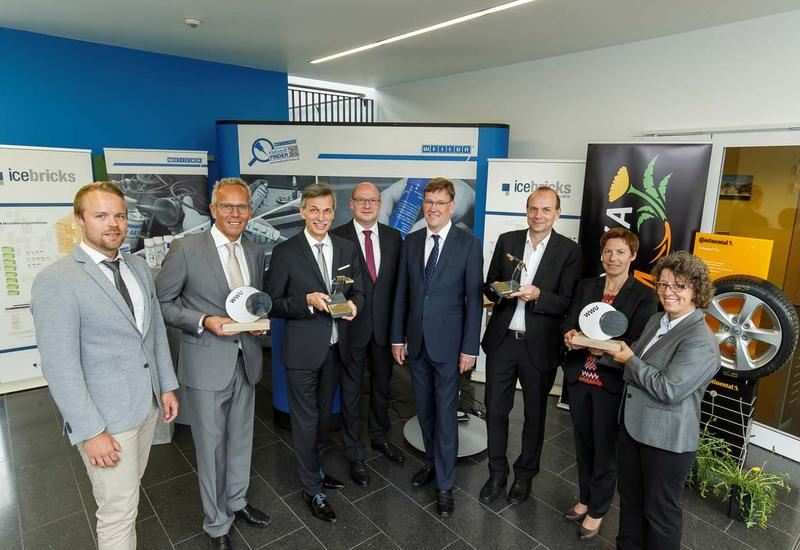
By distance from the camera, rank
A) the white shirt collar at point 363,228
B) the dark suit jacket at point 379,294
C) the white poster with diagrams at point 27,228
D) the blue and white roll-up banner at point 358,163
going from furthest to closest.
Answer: the blue and white roll-up banner at point 358,163 → the white poster with diagrams at point 27,228 → the white shirt collar at point 363,228 → the dark suit jacket at point 379,294

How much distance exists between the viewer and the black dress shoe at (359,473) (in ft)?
9.94

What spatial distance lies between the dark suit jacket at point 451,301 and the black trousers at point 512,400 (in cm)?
20

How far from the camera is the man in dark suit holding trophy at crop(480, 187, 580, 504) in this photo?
8.31 ft

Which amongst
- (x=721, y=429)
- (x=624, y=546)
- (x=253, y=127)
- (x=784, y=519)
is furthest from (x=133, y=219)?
(x=784, y=519)

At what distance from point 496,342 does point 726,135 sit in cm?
300

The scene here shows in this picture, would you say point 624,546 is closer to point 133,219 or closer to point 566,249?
point 566,249

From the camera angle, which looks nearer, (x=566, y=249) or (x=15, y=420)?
(x=566, y=249)

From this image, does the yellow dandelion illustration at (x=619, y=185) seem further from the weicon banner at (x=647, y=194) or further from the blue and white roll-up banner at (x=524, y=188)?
the blue and white roll-up banner at (x=524, y=188)

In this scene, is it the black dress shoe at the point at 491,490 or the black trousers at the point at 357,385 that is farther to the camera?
the black trousers at the point at 357,385

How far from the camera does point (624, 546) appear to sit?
7.16 ft

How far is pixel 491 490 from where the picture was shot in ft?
9.33

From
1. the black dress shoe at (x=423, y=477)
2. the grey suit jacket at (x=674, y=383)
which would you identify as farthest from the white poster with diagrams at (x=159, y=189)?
the grey suit jacket at (x=674, y=383)

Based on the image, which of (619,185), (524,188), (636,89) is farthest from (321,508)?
(636,89)

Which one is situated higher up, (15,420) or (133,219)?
(133,219)
